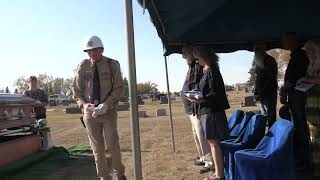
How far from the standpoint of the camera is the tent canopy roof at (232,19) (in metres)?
5.36

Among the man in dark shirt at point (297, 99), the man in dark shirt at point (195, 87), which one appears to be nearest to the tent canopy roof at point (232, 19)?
the man in dark shirt at point (195, 87)

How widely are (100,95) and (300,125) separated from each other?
8.49 ft

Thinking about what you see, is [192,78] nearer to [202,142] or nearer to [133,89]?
[202,142]

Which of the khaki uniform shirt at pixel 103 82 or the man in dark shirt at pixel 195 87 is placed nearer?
the khaki uniform shirt at pixel 103 82

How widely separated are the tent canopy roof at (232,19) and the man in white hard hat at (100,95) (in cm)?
79

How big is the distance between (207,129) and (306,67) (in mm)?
1718

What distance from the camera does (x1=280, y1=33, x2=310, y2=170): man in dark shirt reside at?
623 cm

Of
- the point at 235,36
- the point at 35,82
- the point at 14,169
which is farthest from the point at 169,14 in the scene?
the point at 35,82

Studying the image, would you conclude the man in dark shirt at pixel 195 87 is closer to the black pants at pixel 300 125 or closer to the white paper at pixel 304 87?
the black pants at pixel 300 125

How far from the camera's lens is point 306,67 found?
21.0ft

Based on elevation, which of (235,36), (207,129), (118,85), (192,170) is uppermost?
(235,36)

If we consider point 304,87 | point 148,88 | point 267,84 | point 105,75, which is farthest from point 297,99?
point 148,88

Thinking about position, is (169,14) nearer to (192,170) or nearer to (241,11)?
(241,11)

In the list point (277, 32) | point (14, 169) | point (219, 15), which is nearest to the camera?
point (219, 15)
